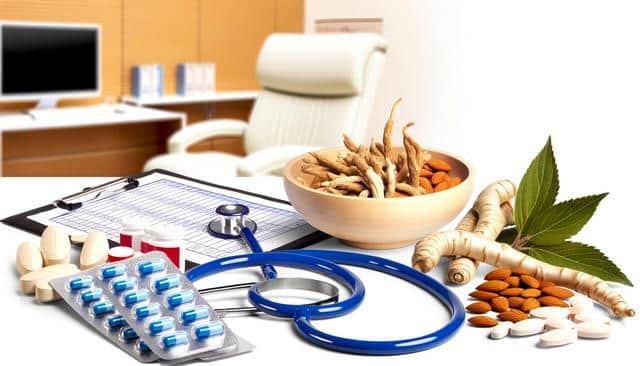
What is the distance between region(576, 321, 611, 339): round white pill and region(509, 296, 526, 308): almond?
8cm

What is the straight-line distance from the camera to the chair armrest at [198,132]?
134 inches

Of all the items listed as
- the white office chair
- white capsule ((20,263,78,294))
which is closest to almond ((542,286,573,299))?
white capsule ((20,263,78,294))

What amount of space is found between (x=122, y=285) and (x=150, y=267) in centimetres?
5

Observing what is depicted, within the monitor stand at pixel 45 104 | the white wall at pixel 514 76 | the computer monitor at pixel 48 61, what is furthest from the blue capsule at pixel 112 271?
the monitor stand at pixel 45 104

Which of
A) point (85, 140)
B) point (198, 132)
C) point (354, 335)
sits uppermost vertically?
point (354, 335)

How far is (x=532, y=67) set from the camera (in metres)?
3.82

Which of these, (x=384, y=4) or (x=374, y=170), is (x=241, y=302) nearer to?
(x=374, y=170)

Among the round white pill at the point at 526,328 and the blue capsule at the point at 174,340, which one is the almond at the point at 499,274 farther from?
the blue capsule at the point at 174,340

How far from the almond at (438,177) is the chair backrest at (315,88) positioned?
193 centimetres

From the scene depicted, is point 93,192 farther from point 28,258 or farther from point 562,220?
point 562,220

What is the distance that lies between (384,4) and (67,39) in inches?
Result: 73.4

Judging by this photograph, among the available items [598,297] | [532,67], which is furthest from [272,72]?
[598,297]

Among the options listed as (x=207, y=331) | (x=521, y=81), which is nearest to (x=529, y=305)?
(x=207, y=331)

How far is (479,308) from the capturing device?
898 mm
